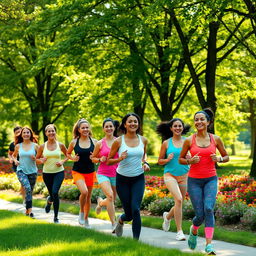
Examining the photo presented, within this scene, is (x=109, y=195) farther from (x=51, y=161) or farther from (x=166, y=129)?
(x=51, y=161)

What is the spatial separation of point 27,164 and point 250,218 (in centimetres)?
485

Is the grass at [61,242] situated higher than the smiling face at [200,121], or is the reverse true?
the smiling face at [200,121]

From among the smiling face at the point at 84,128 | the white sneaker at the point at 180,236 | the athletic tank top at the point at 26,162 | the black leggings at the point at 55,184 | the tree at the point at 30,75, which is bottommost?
the white sneaker at the point at 180,236

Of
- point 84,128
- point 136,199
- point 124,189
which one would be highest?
point 84,128

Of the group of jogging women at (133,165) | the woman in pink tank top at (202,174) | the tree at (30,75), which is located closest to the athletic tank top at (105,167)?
the group of jogging women at (133,165)

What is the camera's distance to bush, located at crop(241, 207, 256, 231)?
8867mm

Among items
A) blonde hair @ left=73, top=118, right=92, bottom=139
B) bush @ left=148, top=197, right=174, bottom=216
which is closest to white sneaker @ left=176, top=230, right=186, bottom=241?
blonde hair @ left=73, top=118, right=92, bottom=139

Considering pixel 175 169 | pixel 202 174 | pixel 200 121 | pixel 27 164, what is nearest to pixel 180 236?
pixel 175 169

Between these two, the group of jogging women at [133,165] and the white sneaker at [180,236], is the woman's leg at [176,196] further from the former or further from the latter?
the white sneaker at [180,236]

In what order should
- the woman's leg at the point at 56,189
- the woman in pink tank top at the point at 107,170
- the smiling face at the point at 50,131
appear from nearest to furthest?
the woman in pink tank top at the point at 107,170 < the woman's leg at the point at 56,189 < the smiling face at the point at 50,131

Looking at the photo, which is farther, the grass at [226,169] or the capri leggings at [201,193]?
the grass at [226,169]

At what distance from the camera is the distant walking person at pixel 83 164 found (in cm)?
940

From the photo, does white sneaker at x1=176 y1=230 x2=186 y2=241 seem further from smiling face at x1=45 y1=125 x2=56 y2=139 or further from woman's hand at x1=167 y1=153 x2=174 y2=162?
smiling face at x1=45 y1=125 x2=56 y2=139

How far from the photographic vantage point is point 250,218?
29.3 ft
